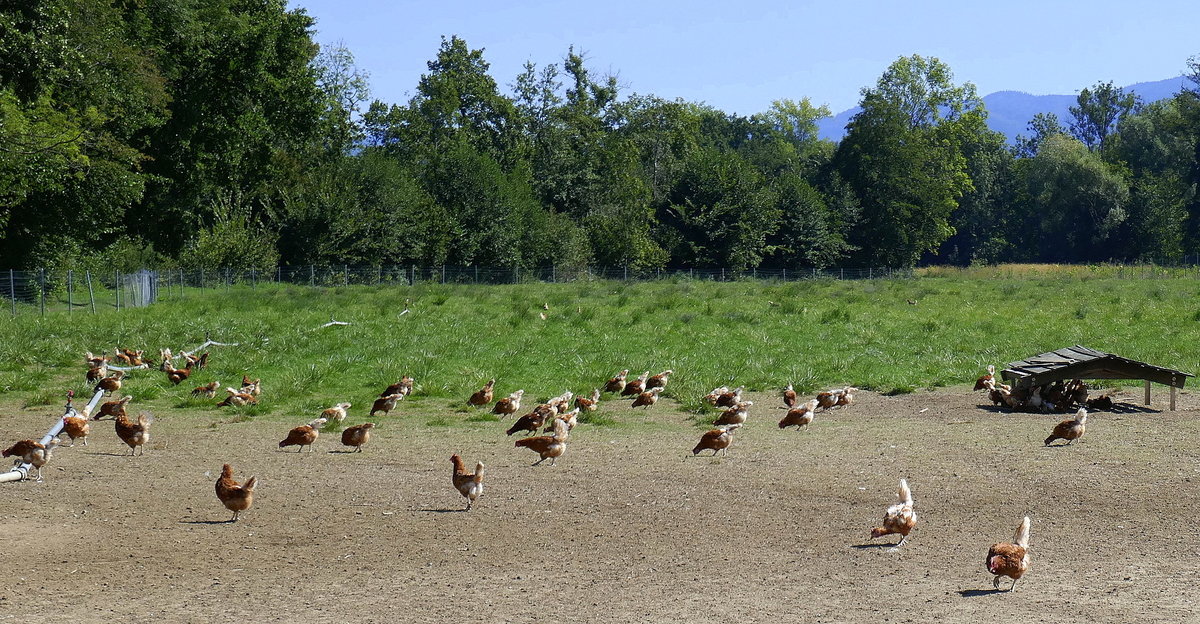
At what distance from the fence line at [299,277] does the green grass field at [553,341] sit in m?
1.73

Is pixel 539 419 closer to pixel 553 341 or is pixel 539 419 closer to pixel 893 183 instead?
pixel 553 341

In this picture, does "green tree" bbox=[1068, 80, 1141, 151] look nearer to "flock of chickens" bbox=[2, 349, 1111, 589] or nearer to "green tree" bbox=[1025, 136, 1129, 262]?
"green tree" bbox=[1025, 136, 1129, 262]

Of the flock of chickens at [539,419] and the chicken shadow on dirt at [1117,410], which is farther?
the chicken shadow on dirt at [1117,410]

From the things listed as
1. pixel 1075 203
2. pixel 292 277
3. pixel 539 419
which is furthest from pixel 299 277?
pixel 1075 203

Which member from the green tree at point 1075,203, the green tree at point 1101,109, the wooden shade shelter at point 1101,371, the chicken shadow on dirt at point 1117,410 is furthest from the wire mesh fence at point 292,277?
the green tree at point 1101,109

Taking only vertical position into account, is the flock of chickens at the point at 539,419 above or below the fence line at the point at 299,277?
below

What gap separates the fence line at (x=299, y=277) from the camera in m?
40.8

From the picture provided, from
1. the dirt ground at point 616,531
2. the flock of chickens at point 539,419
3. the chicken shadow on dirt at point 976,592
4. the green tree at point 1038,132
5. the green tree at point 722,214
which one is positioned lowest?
the dirt ground at point 616,531

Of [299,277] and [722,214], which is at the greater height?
[722,214]

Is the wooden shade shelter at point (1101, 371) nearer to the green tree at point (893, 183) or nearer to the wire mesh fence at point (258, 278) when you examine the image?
the wire mesh fence at point (258, 278)

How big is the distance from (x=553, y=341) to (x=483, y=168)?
48.1m

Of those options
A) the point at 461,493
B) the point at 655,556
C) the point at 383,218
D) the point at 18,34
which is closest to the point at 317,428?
the point at 461,493

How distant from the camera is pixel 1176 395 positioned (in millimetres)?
18719

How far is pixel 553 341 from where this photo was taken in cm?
2756
